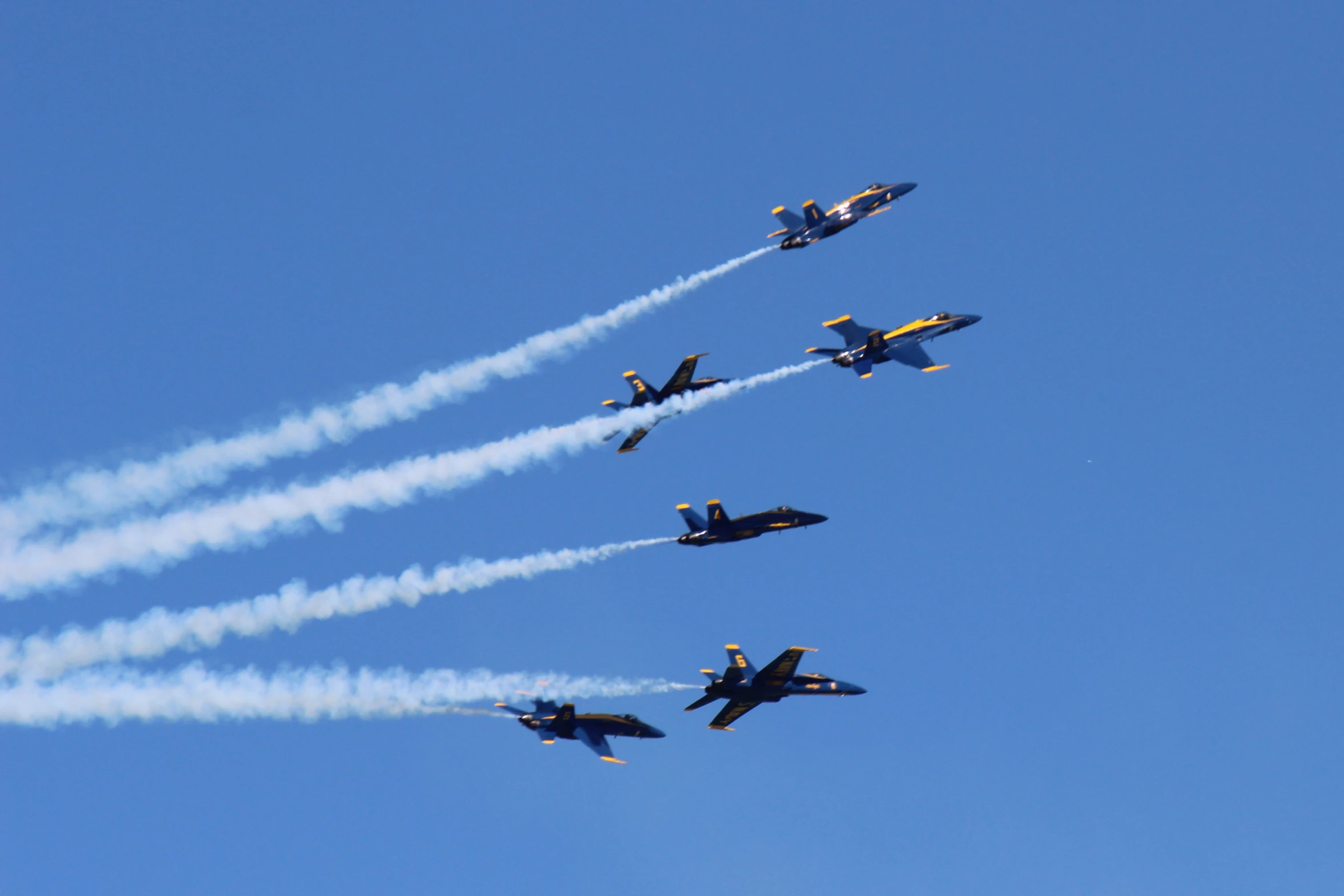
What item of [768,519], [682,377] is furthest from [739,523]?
[682,377]

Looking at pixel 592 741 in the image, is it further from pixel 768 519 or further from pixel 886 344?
pixel 886 344

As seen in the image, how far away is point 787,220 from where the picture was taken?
92.4 m

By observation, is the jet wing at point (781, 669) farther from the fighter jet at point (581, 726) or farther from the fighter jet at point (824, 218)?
the fighter jet at point (824, 218)

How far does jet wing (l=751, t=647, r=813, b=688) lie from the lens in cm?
7769

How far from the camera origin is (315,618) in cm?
6806

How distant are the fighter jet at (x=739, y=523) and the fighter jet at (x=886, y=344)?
9.72 meters

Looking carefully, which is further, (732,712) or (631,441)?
(631,441)

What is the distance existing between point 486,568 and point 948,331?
35.3 m

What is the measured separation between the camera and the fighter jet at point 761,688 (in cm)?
7812

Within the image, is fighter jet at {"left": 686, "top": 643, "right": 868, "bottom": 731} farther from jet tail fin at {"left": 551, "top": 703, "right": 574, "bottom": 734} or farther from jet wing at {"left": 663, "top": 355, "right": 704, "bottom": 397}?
jet wing at {"left": 663, "top": 355, "right": 704, "bottom": 397}

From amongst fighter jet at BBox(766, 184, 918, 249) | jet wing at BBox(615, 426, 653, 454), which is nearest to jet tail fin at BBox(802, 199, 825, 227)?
fighter jet at BBox(766, 184, 918, 249)

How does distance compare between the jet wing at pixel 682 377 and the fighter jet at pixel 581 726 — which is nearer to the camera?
the fighter jet at pixel 581 726

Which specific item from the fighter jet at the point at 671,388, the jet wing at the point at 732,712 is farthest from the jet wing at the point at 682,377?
the jet wing at the point at 732,712

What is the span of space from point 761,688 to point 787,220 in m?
33.1
